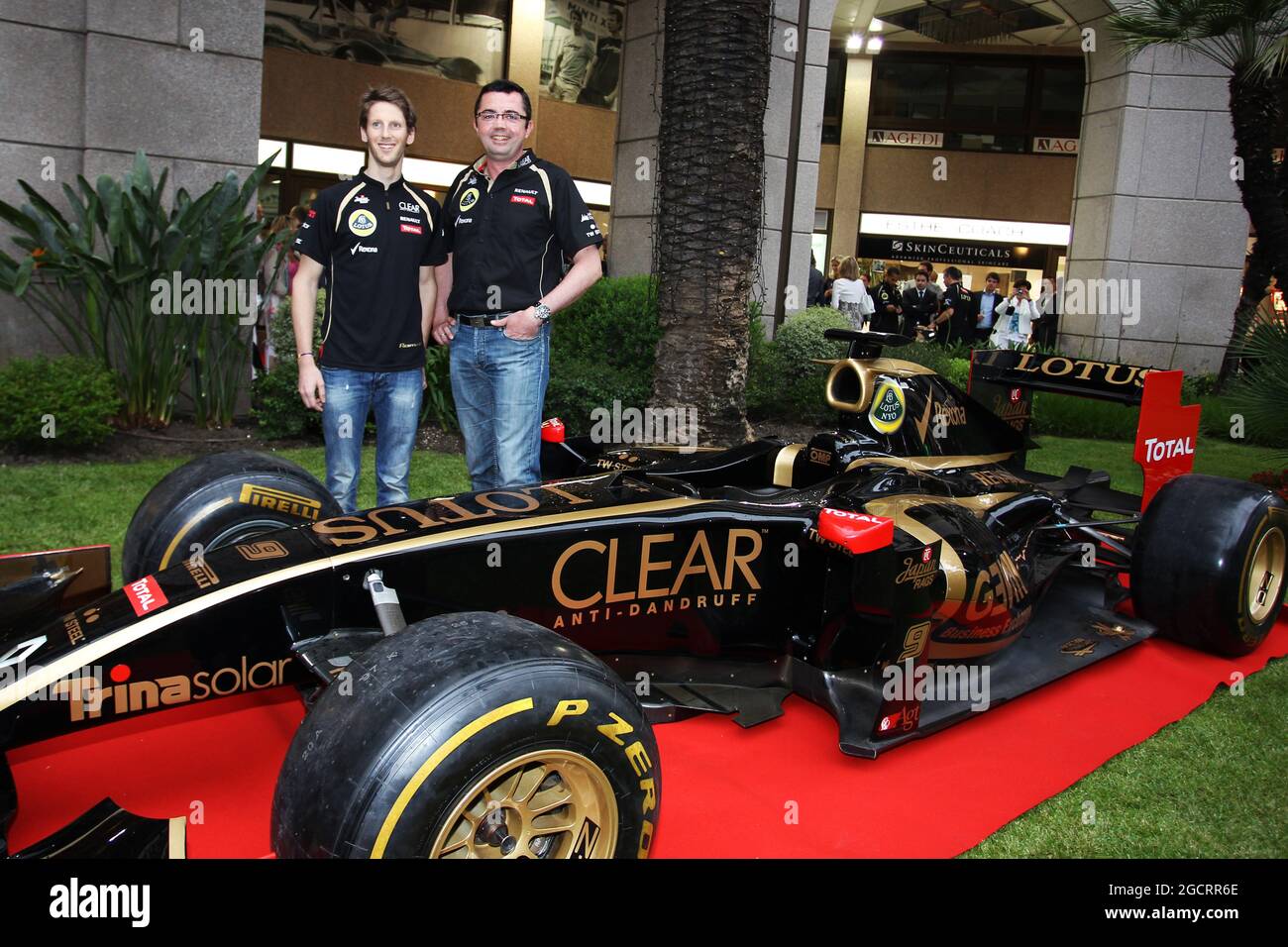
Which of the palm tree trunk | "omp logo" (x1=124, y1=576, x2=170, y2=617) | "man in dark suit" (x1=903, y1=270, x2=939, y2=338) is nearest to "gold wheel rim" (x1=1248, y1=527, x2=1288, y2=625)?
"omp logo" (x1=124, y1=576, x2=170, y2=617)

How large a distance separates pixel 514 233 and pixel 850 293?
355 inches

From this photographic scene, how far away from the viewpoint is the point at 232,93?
27.3ft

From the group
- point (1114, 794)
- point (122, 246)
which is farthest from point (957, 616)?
point (122, 246)

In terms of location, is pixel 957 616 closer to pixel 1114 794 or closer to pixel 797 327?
pixel 1114 794

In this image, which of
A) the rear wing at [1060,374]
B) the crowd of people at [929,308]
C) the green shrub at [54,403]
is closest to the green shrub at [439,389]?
the green shrub at [54,403]

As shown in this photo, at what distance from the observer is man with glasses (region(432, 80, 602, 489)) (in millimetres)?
4191

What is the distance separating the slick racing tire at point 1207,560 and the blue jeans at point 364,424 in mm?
3279

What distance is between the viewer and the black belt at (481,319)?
13.8 ft

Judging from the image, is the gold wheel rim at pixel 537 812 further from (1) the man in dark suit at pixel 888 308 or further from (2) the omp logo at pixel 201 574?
(1) the man in dark suit at pixel 888 308

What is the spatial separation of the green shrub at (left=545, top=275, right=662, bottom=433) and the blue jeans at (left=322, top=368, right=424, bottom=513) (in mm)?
3872

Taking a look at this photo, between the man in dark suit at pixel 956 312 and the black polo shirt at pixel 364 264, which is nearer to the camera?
the black polo shirt at pixel 364 264

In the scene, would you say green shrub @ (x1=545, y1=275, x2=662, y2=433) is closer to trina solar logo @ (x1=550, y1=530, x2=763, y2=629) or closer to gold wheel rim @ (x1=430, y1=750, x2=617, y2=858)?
trina solar logo @ (x1=550, y1=530, x2=763, y2=629)

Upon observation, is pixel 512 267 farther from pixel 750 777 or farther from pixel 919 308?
pixel 919 308
